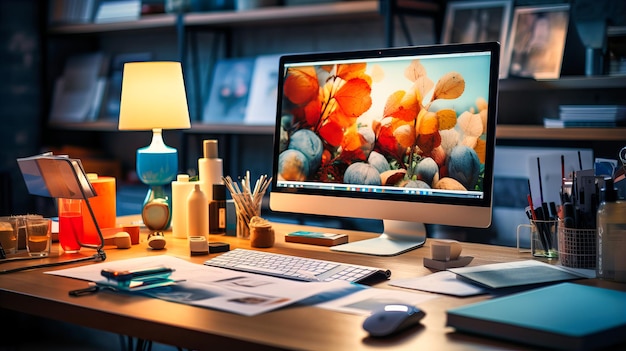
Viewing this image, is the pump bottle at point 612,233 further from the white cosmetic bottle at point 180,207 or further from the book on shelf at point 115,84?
the book on shelf at point 115,84

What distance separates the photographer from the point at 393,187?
6.19 ft

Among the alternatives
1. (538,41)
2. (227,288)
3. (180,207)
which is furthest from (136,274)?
(538,41)

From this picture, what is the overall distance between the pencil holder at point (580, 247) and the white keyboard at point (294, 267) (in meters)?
0.40

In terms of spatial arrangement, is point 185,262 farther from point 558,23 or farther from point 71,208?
point 558,23

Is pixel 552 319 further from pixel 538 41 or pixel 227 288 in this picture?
pixel 538 41

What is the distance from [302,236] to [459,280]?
22.5 inches

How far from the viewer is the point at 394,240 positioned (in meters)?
1.98

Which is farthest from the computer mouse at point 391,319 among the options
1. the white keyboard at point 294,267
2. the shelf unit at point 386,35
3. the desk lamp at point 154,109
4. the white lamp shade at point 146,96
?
the shelf unit at point 386,35

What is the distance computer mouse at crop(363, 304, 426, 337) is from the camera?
3.88ft

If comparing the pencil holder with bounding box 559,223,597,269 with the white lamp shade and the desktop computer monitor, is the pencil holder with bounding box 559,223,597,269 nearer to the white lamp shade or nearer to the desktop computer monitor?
the desktop computer monitor

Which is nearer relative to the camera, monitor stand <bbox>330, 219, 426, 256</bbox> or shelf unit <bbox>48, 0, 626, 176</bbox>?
monitor stand <bbox>330, 219, 426, 256</bbox>

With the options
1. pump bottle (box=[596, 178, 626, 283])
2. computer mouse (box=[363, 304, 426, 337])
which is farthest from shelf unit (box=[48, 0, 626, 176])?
computer mouse (box=[363, 304, 426, 337])

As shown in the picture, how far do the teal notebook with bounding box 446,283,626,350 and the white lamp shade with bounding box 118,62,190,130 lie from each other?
4.54 ft

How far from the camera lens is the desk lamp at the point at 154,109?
2322mm
